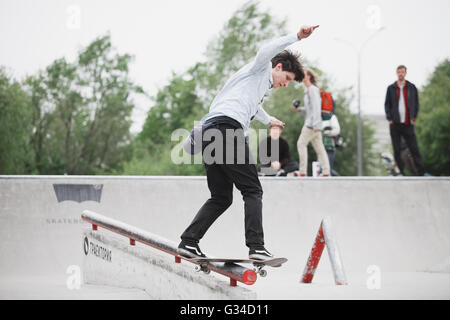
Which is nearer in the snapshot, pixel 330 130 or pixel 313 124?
pixel 313 124

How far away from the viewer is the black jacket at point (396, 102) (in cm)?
960

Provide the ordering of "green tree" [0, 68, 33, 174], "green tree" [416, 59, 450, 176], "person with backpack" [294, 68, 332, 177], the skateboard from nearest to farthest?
the skateboard < "person with backpack" [294, 68, 332, 177] < "green tree" [416, 59, 450, 176] < "green tree" [0, 68, 33, 174]

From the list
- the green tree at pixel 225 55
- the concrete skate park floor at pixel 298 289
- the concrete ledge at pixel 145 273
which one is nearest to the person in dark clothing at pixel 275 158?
the concrete skate park floor at pixel 298 289

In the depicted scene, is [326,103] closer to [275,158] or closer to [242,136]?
[275,158]

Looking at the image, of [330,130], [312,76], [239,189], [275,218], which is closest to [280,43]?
[239,189]

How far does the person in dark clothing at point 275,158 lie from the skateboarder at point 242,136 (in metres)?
4.99

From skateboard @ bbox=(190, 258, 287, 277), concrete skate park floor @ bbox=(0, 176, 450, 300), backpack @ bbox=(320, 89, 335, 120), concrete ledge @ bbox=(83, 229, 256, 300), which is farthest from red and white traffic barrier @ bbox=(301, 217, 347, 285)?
backpack @ bbox=(320, 89, 335, 120)

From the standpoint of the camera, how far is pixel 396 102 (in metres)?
9.69

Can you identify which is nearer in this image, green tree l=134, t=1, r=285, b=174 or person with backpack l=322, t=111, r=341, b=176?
person with backpack l=322, t=111, r=341, b=176

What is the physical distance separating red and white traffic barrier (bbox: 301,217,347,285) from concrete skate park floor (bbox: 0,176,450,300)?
1.42 metres

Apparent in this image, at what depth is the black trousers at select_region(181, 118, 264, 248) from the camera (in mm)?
4301

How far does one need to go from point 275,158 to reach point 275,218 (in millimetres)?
1682

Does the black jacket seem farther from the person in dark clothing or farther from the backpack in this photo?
the person in dark clothing
